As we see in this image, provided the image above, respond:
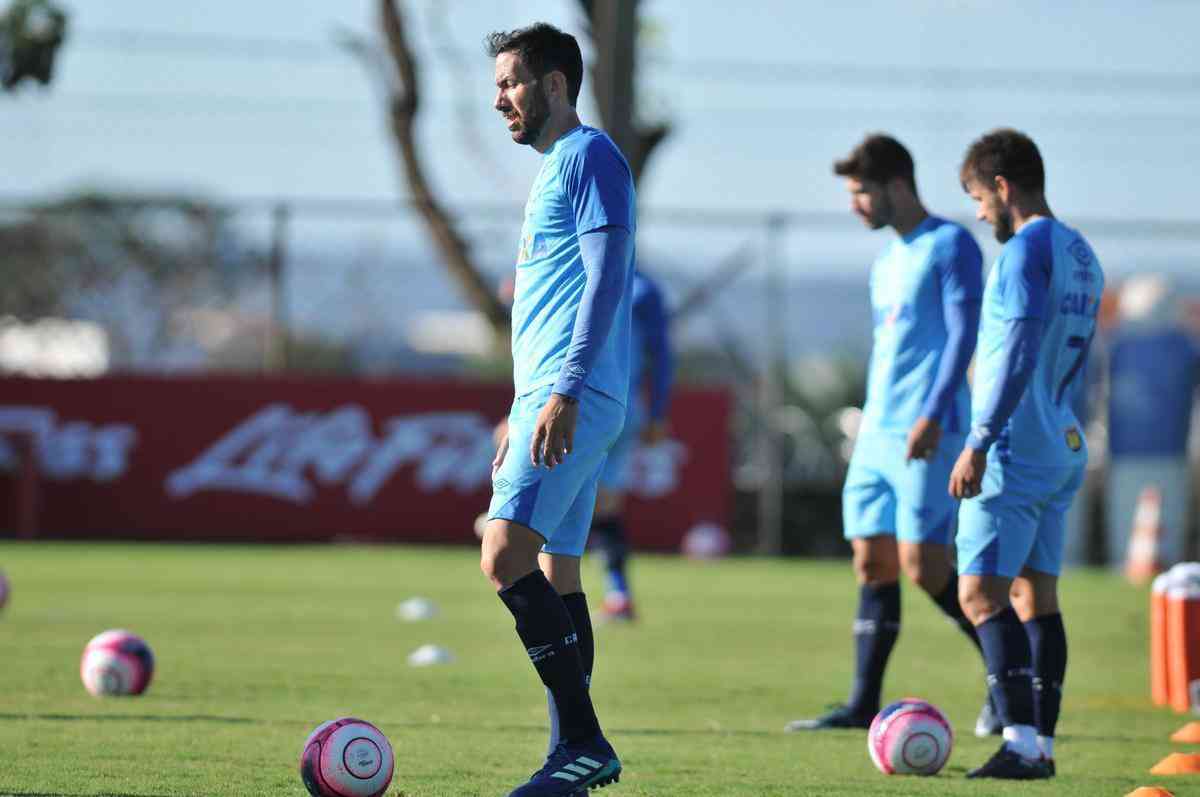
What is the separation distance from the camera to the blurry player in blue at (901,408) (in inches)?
321

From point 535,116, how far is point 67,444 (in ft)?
54.6

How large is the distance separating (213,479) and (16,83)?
344 inches

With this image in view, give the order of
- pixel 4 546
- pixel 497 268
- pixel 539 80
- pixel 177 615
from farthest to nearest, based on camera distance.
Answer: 1. pixel 497 268
2. pixel 4 546
3. pixel 177 615
4. pixel 539 80

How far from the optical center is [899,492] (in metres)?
8.23

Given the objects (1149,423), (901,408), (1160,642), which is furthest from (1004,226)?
(1149,423)

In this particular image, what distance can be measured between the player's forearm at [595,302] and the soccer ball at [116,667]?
367 cm

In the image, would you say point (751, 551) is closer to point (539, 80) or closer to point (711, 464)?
point (711, 464)

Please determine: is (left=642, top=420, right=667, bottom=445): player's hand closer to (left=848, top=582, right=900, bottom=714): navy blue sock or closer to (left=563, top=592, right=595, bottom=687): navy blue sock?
(left=848, top=582, right=900, bottom=714): navy blue sock

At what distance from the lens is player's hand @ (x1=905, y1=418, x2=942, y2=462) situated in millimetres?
7746

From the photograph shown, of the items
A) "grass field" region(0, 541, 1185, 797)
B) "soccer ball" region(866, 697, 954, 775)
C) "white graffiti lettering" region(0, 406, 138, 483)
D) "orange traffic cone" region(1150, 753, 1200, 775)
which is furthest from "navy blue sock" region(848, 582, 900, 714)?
"white graffiti lettering" region(0, 406, 138, 483)

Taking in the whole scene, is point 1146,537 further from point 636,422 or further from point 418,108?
point 418,108

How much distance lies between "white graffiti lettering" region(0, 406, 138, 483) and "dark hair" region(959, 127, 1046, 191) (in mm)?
15813

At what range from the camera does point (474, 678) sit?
10.0 meters

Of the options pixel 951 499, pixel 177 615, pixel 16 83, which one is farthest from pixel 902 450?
pixel 16 83
